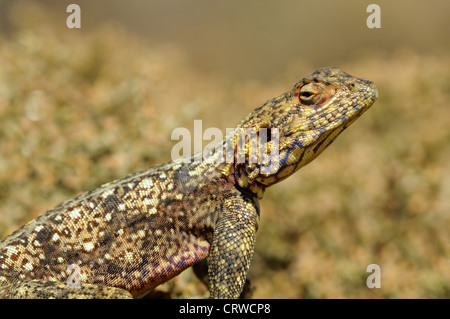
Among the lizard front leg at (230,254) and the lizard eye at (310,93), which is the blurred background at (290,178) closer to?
the lizard front leg at (230,254)

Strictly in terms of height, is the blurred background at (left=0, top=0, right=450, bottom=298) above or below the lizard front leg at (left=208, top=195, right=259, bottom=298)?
below

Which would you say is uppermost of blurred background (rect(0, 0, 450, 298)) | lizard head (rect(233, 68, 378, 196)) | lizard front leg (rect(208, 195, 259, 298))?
lizard head (rect(233, 68, 378, 196))

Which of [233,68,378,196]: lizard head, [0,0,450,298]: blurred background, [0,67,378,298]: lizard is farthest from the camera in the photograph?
[0,0,450,298]: blurred background

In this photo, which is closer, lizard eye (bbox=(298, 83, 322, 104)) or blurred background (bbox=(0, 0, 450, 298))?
lizard eye (bbox=(298, 83, 322, 104))

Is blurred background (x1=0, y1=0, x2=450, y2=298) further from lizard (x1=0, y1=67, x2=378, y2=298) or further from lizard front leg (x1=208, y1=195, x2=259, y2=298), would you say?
lizard front leg (x1=208, y1=195, x2=259, y2=298)

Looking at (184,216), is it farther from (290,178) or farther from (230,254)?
(290,178)

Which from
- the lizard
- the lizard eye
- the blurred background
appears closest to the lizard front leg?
the lizard

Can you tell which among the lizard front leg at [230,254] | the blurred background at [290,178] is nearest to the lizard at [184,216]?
the lizard front leg at [230,254]

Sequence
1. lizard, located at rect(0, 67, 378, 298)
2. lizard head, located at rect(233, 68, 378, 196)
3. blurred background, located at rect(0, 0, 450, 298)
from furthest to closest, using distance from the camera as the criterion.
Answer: blurred background, located at rect(0, 0, 450, 298) < lizard head, located at rect(233, 68, 378, 196) < lizard, located at rect(0, 67, 378, 298)
